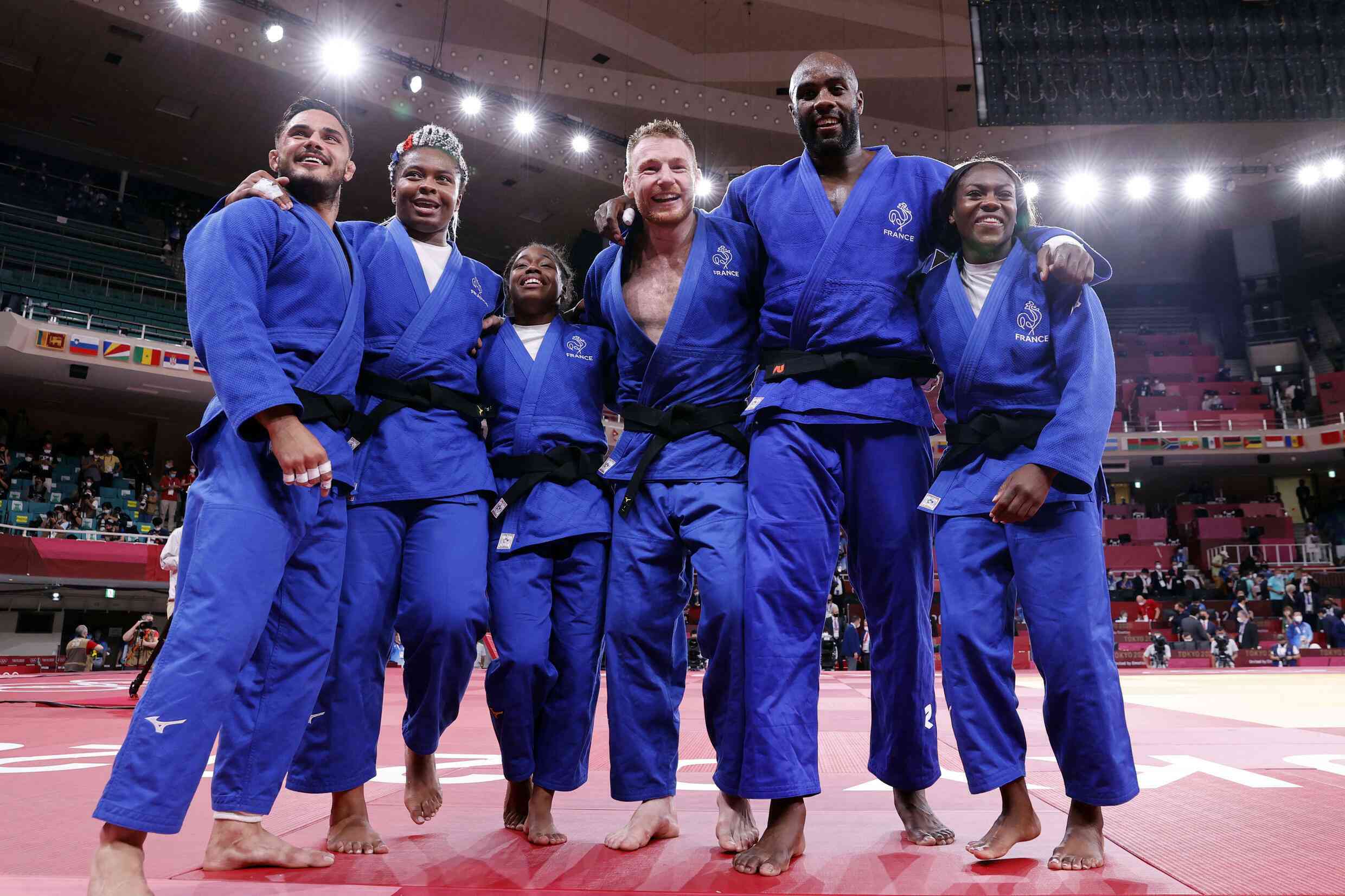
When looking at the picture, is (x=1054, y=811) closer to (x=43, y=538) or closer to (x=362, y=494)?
(x=362, y=494)

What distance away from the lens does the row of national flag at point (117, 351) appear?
15.1 m

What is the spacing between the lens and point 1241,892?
1606mm

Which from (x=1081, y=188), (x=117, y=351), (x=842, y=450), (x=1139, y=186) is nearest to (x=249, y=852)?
(x=842, y=450)

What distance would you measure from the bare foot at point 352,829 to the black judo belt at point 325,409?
0.89 meters

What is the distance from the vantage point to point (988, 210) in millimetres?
2297

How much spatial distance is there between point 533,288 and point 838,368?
1.06 m

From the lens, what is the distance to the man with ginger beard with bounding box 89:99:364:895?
172 cm

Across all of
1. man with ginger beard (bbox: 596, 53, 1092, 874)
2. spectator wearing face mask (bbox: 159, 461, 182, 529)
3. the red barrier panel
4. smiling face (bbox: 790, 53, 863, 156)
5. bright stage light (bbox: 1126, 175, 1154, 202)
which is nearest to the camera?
man with ginger beard (bbox: 596, 53, 1092, 874)

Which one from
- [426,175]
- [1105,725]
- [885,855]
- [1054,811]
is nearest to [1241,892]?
[1105,725]

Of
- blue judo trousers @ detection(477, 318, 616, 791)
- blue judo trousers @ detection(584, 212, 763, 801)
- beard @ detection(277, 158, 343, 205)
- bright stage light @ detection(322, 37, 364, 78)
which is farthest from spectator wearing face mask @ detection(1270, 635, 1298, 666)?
bright stage light @ detection(322, 37, 364, 78)

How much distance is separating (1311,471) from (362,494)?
93.0 ft

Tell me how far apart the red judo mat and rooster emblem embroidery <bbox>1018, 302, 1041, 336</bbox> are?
3.96 feet

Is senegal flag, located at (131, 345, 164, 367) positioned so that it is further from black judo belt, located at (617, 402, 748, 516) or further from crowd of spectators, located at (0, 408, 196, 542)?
black judo belt, located at (617, 402, 748, 516)

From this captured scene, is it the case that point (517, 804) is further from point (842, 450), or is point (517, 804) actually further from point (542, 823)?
point (842, 450)
